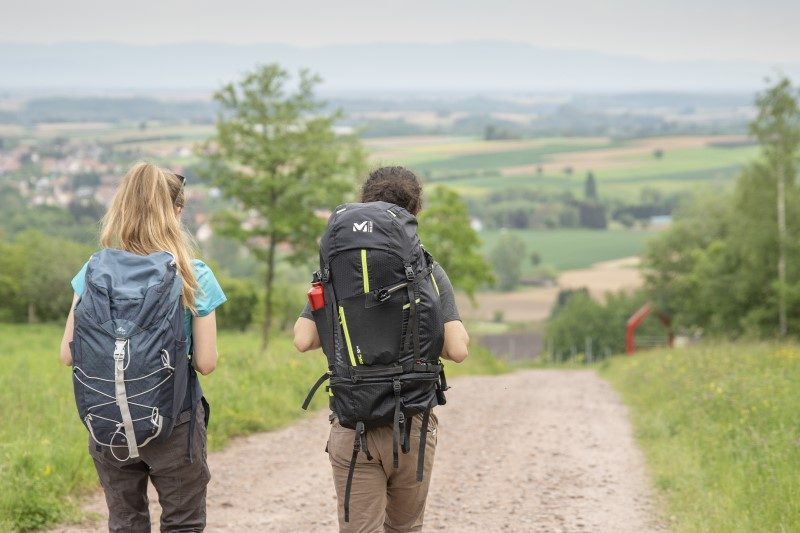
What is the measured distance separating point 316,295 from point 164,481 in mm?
987

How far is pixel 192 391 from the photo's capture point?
4.09 meters

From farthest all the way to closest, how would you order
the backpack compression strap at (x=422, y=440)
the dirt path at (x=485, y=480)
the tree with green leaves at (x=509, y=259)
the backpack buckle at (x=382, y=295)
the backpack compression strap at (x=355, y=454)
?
1. the tree with green leaves at (x=509, y=259)
2. the dirt path at (x=485, y=480)
3. the backpack compression strap at (x=422, y=440)
4. the backpack compression strap at (x=355, y=454)
5. the backpack buckle at (x=382, y=295)

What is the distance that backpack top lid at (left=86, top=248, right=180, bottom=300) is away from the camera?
3.84 metres

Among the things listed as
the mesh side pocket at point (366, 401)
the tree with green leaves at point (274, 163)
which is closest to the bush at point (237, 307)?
the tree with green leaves at point (274, 163)

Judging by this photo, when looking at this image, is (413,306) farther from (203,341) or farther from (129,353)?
(129,353)

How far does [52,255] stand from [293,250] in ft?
115

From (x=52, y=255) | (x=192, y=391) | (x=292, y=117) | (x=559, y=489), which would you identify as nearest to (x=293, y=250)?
(x=292, y=117)

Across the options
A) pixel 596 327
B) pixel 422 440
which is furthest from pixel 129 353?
pixel 596 327

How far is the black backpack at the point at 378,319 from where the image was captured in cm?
395

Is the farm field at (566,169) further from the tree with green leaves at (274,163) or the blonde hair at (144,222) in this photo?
the blonde hair at (144,222)

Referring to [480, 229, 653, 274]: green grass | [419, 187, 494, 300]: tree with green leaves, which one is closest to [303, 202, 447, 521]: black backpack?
[419, 187, 494, 300]: tree with green leaves

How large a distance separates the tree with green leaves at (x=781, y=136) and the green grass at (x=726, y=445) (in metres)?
25.6

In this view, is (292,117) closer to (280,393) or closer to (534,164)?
(280,393)

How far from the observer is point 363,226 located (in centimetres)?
398
